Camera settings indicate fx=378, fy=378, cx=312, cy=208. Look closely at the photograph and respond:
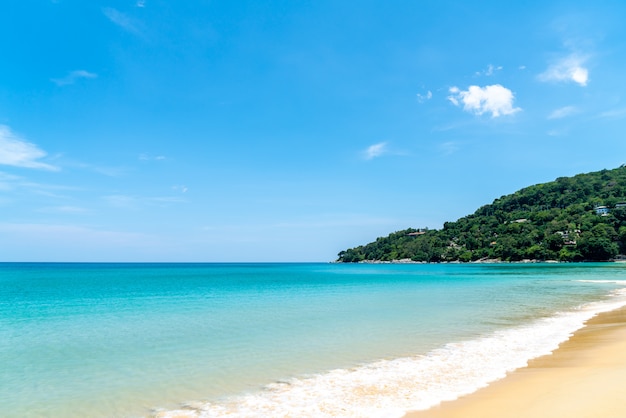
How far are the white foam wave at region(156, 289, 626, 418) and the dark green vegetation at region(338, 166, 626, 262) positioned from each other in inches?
5299

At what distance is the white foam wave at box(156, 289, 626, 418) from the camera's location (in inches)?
283

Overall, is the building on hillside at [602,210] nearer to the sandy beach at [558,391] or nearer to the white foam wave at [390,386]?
the white foam wave at [390,386]

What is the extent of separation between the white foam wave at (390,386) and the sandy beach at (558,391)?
1.38 ft

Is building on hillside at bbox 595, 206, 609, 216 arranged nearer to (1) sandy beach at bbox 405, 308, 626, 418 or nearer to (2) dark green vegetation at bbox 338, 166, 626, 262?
(2) dark green vegetation at bbox 338, 166, 626, 262

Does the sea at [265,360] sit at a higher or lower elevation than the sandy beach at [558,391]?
lower

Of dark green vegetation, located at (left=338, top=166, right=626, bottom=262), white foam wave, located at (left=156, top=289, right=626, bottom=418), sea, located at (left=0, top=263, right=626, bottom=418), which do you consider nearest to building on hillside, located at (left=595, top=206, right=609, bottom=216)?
dark green vegetation, located at (left=338, top=166, right=626, bottom=262)

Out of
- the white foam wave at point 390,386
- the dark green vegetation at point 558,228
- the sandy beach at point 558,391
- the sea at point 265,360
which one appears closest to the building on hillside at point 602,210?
the dark green vegetation at point 558,228

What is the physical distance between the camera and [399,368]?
32.6ft

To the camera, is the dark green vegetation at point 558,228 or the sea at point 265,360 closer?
the sea at point 265,360

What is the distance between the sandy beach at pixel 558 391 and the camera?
6.45 metres

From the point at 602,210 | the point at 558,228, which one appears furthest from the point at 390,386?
the point at 602,210

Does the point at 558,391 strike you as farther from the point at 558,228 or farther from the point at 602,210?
the point at 602,210

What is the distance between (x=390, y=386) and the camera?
8.39 metres

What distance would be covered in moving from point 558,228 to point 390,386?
6261 inches
